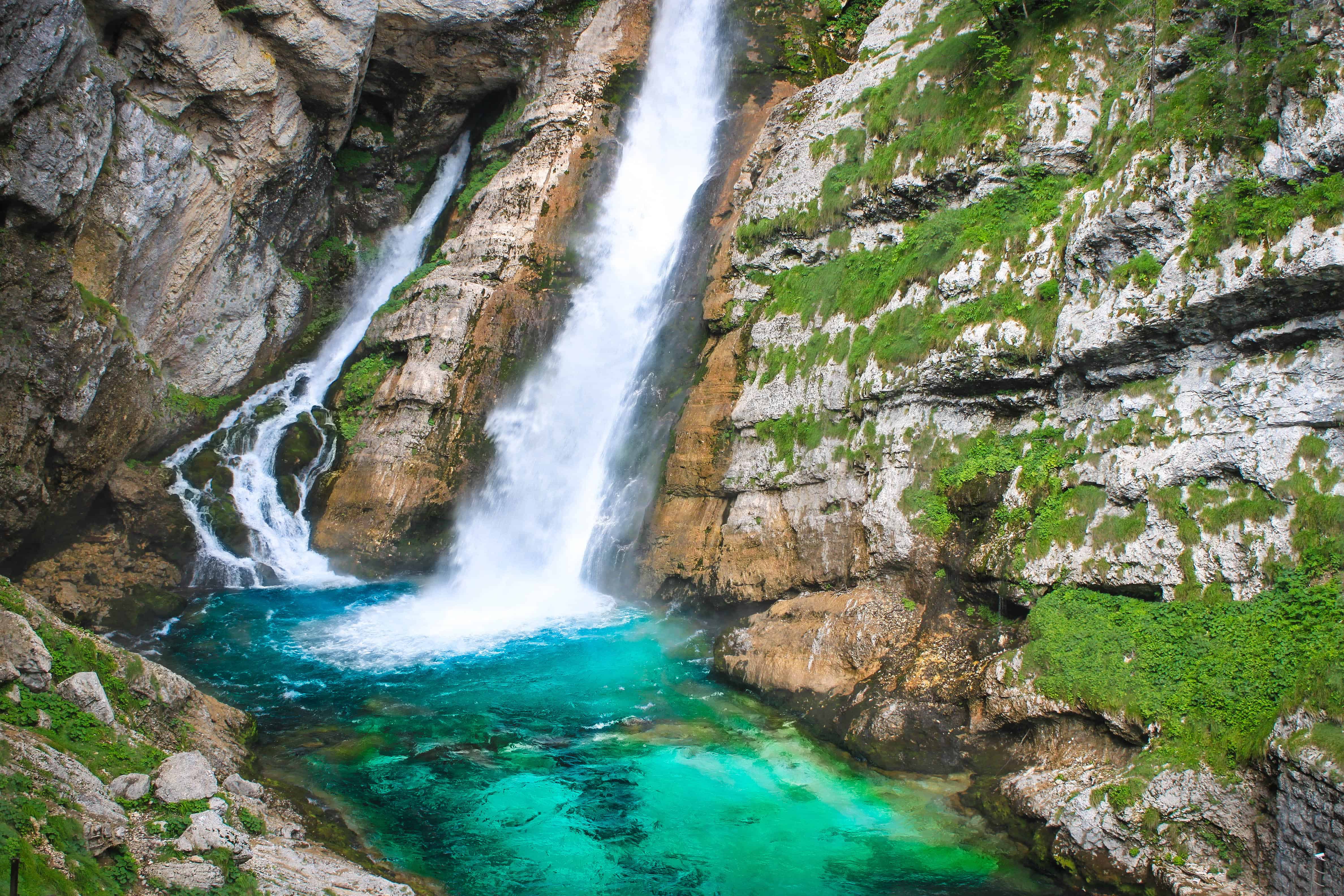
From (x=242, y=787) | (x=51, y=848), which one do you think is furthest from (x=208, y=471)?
(x=51, y=848)

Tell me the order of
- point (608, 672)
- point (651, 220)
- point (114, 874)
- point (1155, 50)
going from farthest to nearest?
1. point (651, 220)
2. point (608, 672)
3. point (1155, 50)
4. point (114, 874)

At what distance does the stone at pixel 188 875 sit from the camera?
6.02 meters

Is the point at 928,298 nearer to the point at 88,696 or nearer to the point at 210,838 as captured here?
the point at 210,838

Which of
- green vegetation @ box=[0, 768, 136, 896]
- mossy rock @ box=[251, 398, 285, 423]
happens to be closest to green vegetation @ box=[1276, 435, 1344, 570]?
green vegetation @ box=[0, 768, 136, 896]

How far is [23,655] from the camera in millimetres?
7840

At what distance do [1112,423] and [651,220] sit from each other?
14888 mm

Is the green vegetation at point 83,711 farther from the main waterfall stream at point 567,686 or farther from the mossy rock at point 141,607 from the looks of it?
the mossy rock at point 141,607

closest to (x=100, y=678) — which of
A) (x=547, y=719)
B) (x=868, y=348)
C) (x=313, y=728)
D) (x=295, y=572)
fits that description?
(x=313, y=728)

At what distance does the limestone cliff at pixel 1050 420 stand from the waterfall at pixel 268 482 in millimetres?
8786

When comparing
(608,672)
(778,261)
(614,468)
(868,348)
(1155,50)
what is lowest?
(608,672)

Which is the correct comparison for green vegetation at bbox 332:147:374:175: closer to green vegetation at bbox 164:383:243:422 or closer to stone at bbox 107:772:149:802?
green vegetation at bbox 164:383:243:422

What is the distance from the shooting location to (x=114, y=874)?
5.81m

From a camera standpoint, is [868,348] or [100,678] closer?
[100,678]

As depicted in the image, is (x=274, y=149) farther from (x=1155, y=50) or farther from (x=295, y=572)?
(x=1155, y=50)
